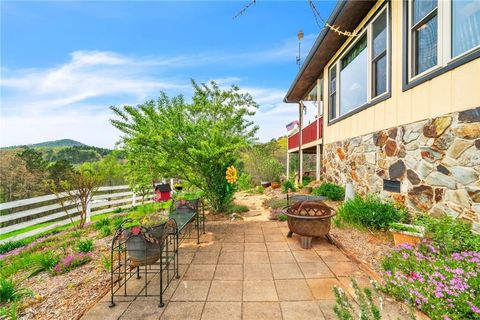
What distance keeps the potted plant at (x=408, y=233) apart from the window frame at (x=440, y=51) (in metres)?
2.33

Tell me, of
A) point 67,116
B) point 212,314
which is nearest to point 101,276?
point 212,314

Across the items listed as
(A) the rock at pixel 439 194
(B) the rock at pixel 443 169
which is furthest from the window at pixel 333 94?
(A) the rock at pixel 439 194

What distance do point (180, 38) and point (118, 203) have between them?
6906 millimetres

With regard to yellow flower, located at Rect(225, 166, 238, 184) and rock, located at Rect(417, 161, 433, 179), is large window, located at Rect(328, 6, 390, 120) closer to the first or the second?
rock, located at Rect(417, 161, 433, 179)

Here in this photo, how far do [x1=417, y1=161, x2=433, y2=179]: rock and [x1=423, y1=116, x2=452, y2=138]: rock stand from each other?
460mm

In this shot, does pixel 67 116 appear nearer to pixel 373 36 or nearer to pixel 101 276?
pixel 101 276

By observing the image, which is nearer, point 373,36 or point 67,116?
point 373,36

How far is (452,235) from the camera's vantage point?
288 cm

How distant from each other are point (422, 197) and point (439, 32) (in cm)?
257

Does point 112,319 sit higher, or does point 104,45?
point 104,45

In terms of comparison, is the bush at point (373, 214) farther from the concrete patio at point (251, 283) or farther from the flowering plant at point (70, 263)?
the flowering plant at point (70, 263)

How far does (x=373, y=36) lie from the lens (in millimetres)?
5184

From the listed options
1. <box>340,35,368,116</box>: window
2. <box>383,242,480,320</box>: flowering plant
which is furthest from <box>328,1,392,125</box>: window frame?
<box>383,242,480,320</box>: flowering plant

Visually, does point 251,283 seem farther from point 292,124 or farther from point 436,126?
point 292,124
